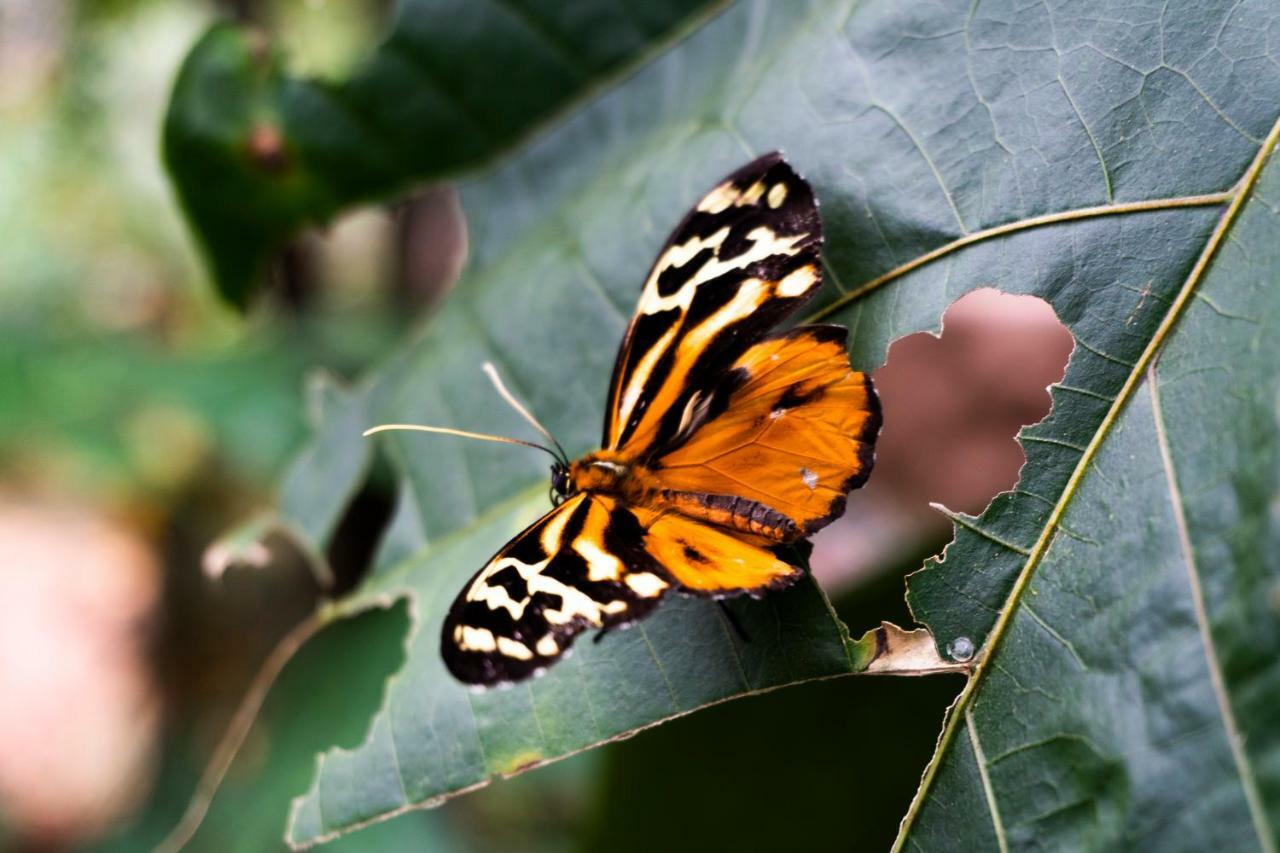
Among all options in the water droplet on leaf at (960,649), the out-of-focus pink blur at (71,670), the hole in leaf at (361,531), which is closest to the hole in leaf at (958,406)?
the hole in leaf at (361,531)

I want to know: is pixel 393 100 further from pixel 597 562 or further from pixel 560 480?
pixel 597 562

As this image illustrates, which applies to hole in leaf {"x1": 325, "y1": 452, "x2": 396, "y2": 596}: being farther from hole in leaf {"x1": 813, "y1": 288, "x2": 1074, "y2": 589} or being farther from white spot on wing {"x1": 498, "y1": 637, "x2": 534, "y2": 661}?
hole in leaf {"x1": 813, "y1": 288, "x2": 1074, "y2": 589}

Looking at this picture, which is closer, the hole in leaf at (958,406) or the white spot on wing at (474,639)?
the white spot on wing at (474,639)

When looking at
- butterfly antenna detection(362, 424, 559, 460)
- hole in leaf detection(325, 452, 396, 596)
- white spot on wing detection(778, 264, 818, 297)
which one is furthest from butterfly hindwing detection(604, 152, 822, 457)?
hole in leaf detection(325, 452, 396, 596)

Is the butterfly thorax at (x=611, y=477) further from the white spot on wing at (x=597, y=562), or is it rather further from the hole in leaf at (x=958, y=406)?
the hole in leaf at (x=958, y=406)

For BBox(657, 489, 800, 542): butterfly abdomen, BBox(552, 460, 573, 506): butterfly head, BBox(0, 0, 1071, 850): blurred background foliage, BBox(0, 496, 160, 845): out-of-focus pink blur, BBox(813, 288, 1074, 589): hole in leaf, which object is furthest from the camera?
BBox(0, 496, 160, 845): out-of-focus pink blur

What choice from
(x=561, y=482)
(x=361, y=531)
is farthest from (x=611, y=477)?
(x=361, y=531)
